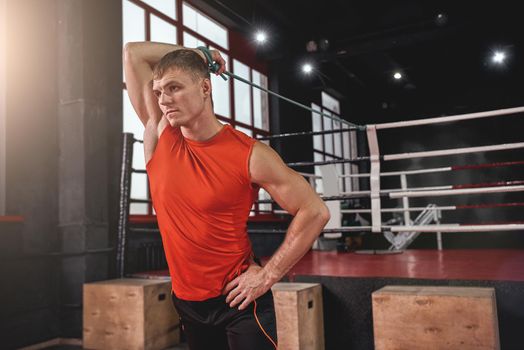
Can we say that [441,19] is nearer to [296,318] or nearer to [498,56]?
[498,56]

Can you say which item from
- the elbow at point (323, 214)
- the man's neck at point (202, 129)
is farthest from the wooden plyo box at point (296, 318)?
the man's neck at point (202, 129)

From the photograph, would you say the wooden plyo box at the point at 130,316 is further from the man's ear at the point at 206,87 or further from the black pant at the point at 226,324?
the man's ear at the point at 206,87

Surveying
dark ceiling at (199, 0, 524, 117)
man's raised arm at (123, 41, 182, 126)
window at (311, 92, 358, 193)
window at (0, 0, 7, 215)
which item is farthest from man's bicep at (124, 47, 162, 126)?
window at (311, 92, 358, 193)

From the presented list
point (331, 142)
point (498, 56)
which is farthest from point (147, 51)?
point (331, 142)

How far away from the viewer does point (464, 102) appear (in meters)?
13.2

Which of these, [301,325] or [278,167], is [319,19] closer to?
[301,325]

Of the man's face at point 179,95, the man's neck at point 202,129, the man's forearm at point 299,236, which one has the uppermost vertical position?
the man's face at point 179,95

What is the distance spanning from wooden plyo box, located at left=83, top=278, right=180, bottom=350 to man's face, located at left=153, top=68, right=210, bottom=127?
6.80 feet

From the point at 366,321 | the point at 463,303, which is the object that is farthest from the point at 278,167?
the point at 366,321

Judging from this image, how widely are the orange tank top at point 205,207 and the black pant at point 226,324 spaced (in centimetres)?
4

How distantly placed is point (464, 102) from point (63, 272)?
473 inches

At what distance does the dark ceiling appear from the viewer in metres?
7.68

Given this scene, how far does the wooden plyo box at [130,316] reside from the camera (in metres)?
3.16

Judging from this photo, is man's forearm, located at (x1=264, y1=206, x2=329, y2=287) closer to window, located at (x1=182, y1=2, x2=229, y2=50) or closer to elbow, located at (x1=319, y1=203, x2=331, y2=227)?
elbow, located at (x1=319, y1=203, x2=331, y2=227)
